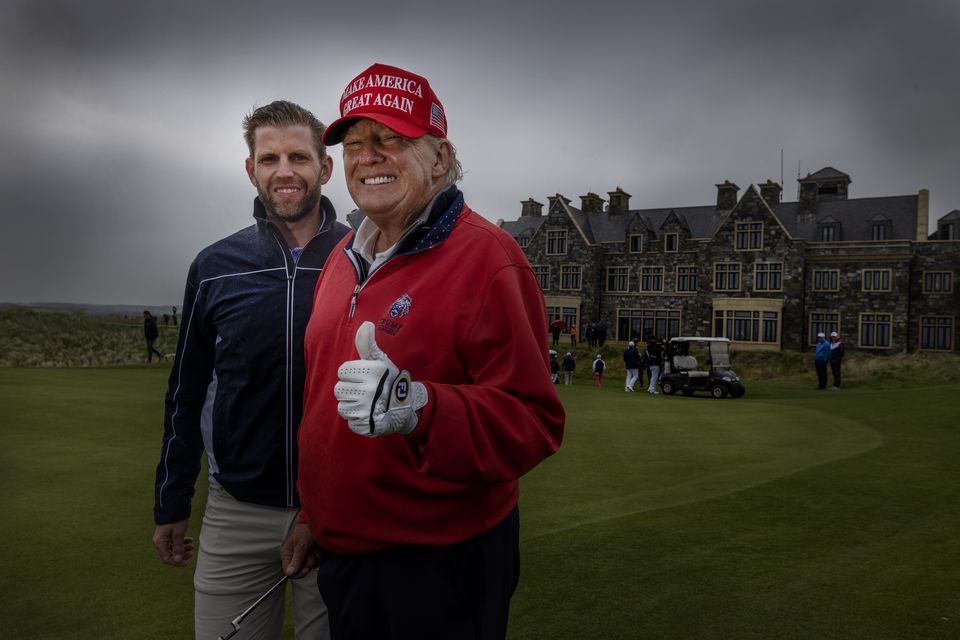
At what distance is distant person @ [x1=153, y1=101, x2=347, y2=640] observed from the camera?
314cm

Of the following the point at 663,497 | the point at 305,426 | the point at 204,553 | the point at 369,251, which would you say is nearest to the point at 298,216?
the point at 369,251

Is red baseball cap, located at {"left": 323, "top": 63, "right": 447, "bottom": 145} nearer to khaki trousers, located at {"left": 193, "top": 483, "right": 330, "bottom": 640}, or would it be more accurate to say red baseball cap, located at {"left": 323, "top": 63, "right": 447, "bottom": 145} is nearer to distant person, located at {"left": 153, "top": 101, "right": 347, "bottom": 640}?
distant person, located at {"left": 153, "top": 101, "right": 347, "bottom": 640}

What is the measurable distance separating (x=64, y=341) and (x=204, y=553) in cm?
3541

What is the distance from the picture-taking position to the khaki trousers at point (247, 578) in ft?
10.2

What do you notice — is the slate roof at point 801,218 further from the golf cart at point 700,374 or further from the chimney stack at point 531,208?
the golf cart at point 700,374

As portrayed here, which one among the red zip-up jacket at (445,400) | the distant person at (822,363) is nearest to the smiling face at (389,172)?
the red zip-up jacket at (445,400)

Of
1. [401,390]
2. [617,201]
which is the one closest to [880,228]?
[617,201]

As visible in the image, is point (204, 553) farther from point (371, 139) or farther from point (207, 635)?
point (371, 139)

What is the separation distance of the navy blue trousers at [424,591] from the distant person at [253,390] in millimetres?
661

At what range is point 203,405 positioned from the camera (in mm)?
3510

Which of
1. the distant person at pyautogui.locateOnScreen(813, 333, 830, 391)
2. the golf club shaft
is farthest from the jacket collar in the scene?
the distant person at pyautogui.locateOnScreen(813, 333, 830, 391)

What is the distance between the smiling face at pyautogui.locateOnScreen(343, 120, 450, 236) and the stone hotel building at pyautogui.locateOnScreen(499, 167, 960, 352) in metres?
42.6

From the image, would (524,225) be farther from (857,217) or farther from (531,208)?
(857,217)

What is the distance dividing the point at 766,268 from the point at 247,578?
43572mm
